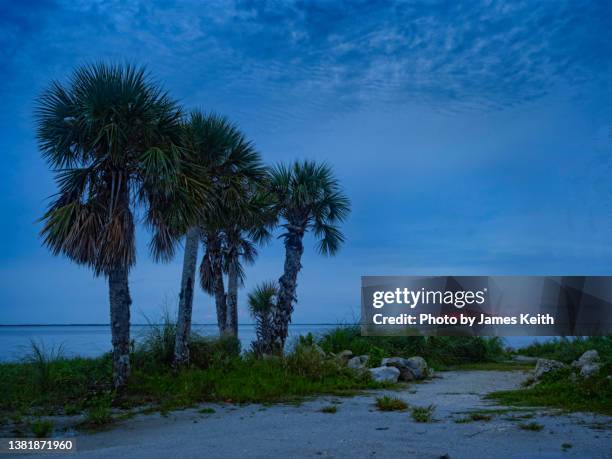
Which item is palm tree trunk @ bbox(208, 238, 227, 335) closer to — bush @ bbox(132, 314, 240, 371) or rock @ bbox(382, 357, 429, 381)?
bush @ bbox(132, 314, 240, 371)

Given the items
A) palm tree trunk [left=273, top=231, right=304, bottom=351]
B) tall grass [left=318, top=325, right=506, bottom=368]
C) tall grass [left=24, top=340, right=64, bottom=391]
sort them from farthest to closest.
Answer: tall grass [left=318, top=325, right=506, bottom=368], palm tree trunk [left=273, top=231, right=304, bottom=351], tall grass [left=24, top=340, right=64, bottom=391]

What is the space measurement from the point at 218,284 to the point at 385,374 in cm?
851

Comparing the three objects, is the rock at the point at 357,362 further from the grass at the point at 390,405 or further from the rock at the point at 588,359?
the rock at the point at 588,359

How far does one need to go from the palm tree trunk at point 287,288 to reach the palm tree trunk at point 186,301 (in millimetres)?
3829

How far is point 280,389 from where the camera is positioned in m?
12.5

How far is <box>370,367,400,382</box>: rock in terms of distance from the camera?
14.7 m

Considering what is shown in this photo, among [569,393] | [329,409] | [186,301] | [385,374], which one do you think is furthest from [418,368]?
[186,301]

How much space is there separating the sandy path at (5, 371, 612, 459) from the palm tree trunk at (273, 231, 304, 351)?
269 inches

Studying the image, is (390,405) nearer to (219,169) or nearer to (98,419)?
(98,419)

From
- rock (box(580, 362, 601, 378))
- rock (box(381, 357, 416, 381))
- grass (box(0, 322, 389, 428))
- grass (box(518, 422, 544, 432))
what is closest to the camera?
grass (box(518, 422, 544, 432))

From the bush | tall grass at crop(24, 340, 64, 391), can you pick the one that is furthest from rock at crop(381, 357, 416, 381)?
tall grass at crop(24, 340, 64, 391)

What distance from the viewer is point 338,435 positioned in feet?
26.1

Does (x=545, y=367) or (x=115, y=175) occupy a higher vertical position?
(x=115, y=175)

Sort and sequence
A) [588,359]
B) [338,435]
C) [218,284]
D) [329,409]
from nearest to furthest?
[338,435], [329,409], [588,359], [218,284]
